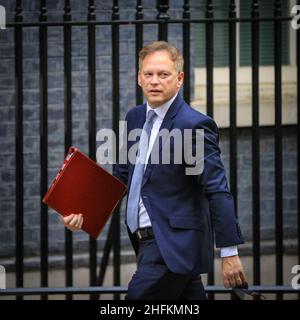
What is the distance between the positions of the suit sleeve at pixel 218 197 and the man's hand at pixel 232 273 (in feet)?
0.27

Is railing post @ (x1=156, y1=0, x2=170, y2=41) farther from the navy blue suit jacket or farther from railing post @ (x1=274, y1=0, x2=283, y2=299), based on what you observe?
the navy blue suit jacket

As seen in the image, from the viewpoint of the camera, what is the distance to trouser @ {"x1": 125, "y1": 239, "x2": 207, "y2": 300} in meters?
4.61

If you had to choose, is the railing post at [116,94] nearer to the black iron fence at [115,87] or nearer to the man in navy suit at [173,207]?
the black iron fence at [115,87]

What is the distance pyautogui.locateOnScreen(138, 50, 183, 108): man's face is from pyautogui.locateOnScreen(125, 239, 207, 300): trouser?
0.70 metres

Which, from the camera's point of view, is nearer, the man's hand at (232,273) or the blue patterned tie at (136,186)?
the man's hand at (232,273)

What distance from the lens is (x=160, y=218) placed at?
4590 mm

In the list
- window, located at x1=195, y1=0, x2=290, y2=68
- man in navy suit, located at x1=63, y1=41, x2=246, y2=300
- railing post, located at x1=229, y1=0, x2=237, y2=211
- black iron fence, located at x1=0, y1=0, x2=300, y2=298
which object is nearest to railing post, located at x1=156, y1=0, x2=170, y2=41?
black iron fence, located at x1=0, y1=0, x2=300, y2=298

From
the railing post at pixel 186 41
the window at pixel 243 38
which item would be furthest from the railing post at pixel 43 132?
the window at pixel 243 38

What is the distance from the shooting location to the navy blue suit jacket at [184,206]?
14.8 feet

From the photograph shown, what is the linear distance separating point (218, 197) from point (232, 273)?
364mm

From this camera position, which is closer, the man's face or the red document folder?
the man's face

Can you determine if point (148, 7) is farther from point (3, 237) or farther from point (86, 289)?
point (86, 289)

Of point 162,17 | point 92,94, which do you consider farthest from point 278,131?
point 92,94

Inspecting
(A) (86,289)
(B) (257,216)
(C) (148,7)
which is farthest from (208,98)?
(C) (148,7)
